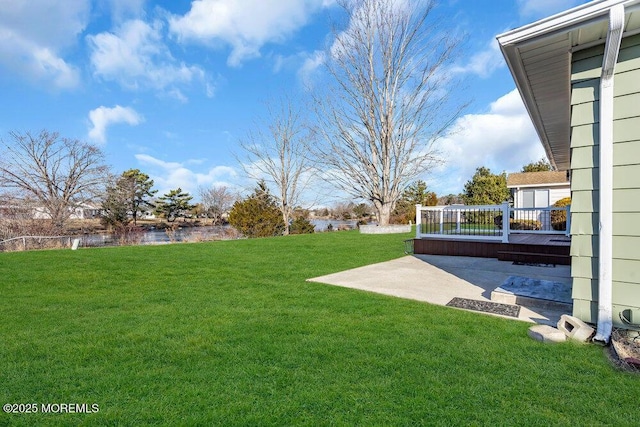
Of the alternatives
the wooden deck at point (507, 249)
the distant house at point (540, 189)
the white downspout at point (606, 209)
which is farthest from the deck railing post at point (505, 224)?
the distant house at point (540, 189)

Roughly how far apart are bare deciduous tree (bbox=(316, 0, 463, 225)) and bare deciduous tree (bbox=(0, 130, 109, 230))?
49.4 feet

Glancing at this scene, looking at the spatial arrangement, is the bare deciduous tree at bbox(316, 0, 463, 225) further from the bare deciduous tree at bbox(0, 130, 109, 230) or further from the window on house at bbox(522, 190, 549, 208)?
the bare deciduous tree at bbox(0, 130, 109, 230)

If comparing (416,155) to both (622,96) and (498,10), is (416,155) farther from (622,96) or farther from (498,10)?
(622,96)

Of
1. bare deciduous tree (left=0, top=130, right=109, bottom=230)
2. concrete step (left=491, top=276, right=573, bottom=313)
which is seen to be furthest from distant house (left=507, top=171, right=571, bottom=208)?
bare deciduous tree (left=0, top=130, right=109, bottom=230)

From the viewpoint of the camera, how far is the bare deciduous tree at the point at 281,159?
20.6 m

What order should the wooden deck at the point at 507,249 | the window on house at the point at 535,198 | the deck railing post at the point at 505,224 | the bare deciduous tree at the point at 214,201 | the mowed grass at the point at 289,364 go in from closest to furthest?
1. the mowed grass at the point at 289,364
2. the wooden deck at the point at 507,249
3. the deck railing post at the point at 505,224
4. the window on house at the point at 535,198
5. the bare deciduous tree at the point at 214,201

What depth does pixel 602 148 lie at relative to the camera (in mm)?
2609

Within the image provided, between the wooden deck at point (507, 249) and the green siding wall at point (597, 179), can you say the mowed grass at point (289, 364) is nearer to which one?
the green siding wall at point (597, 179)

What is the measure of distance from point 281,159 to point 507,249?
16.2 m

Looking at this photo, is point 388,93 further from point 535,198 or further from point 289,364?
point 289,364

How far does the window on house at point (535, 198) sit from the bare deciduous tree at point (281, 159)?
1238 cm

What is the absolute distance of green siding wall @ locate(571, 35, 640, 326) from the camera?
253 centimetres

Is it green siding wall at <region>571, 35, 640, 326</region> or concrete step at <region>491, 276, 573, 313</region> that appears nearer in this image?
green siding wall at <region>571, 35, 640, 326</region>

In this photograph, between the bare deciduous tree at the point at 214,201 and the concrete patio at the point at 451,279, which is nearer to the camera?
the concrete patio at the point at 451,279
